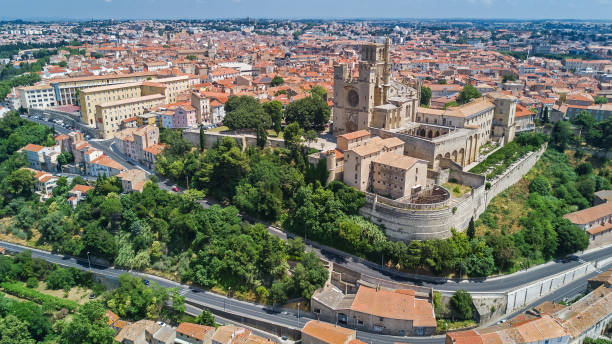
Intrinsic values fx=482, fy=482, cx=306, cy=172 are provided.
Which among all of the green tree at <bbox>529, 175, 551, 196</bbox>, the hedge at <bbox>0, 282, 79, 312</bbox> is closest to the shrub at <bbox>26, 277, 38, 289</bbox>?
the hedge at <bbox>0, 282, 79, 312</bbox>

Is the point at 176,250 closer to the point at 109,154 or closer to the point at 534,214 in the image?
the point at 109,154

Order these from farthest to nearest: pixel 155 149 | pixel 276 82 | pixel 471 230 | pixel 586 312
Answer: pixel 276 82 < pixel 155 149 < pixel 471 230 < pixel 586 312

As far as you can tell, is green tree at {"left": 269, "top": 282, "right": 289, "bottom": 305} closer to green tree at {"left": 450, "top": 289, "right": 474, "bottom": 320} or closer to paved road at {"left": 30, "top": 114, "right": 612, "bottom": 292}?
paved road at {"left": 30, "top": 114, "right": 612, "bottom": 292}

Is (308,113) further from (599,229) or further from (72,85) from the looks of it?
(72,85)

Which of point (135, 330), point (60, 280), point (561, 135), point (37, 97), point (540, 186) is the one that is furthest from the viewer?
point (37, 97)

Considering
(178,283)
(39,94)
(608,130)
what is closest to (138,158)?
(178,283)

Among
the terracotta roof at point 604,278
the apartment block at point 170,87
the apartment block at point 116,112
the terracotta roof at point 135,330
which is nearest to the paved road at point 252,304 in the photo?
the terracotta roof at point 604,278

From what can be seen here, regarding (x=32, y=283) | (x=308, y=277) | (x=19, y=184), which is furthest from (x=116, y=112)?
(x=308, y=277)
